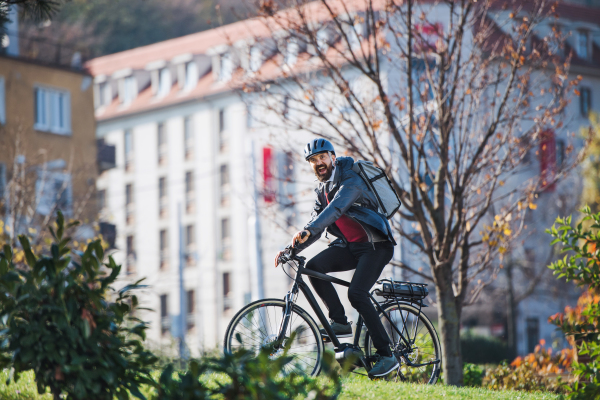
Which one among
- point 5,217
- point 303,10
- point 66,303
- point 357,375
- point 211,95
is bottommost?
point 357,375

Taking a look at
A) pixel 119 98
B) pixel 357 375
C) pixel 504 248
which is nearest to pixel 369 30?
pixel 504 248

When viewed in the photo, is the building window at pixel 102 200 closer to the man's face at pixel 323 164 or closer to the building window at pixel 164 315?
the building window at pixel 164 315

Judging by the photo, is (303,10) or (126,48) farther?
(126,48)

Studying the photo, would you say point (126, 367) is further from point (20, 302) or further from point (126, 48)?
point (126, 48)

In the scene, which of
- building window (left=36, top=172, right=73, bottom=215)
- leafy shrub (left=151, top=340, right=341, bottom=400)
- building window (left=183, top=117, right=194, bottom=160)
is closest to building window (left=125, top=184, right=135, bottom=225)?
building window (left=183, top=117, right=194, bottom=160)

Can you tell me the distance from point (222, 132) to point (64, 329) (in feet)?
171

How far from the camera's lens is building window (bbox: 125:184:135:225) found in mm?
61125

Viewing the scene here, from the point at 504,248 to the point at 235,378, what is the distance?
718 centimetres

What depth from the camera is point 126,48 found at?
2793 inches

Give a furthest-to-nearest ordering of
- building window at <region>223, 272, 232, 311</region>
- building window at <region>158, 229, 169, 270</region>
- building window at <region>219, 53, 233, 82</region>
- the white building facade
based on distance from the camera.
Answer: building window at <region>158, 229, 169, 270</region> → building window at <region>223, 272, 232, 311</region> → the white building facade → building window at <region>219, 53, 233, 82</region>

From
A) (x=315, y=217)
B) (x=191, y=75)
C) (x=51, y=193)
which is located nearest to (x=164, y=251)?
(x=191, y=75)

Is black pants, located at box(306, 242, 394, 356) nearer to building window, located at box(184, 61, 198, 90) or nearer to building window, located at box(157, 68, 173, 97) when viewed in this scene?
building window, located at box(184, 61, 198, 90)

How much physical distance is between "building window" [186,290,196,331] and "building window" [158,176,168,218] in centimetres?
544

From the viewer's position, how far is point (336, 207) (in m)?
7.35
